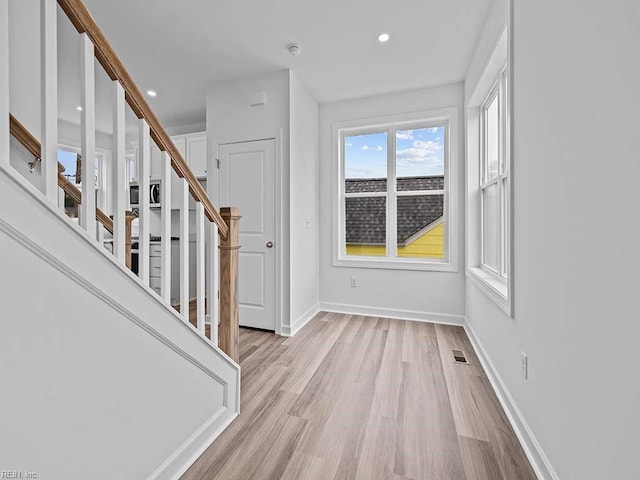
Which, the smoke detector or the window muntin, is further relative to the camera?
the window muntin

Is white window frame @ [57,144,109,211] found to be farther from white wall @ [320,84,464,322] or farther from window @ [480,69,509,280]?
window @ [480,69,509,280]

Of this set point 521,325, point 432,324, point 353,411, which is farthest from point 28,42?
point 432,324

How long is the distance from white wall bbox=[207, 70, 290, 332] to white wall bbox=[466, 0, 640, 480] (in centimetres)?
203

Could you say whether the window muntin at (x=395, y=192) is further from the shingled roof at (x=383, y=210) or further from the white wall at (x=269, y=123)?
the white wall at (x=269, y=123)

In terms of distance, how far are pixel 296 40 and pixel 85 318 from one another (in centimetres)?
257

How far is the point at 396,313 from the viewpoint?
353 centimetres

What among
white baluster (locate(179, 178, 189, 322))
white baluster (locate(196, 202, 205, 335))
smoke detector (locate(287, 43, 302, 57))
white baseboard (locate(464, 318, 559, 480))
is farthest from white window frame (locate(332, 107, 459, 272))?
white baluster (locate(179, 178, 189, 322))

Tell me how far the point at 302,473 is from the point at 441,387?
1.18 metres

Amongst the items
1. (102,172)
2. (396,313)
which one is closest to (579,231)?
(396,313)

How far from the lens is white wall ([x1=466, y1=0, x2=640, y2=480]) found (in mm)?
831

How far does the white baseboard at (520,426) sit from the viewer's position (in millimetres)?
1278

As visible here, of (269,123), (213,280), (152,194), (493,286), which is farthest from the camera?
(152,194)

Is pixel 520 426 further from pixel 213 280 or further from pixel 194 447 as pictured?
pixel 213 280

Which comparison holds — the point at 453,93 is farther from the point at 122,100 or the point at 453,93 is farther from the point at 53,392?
the point at 53,392
